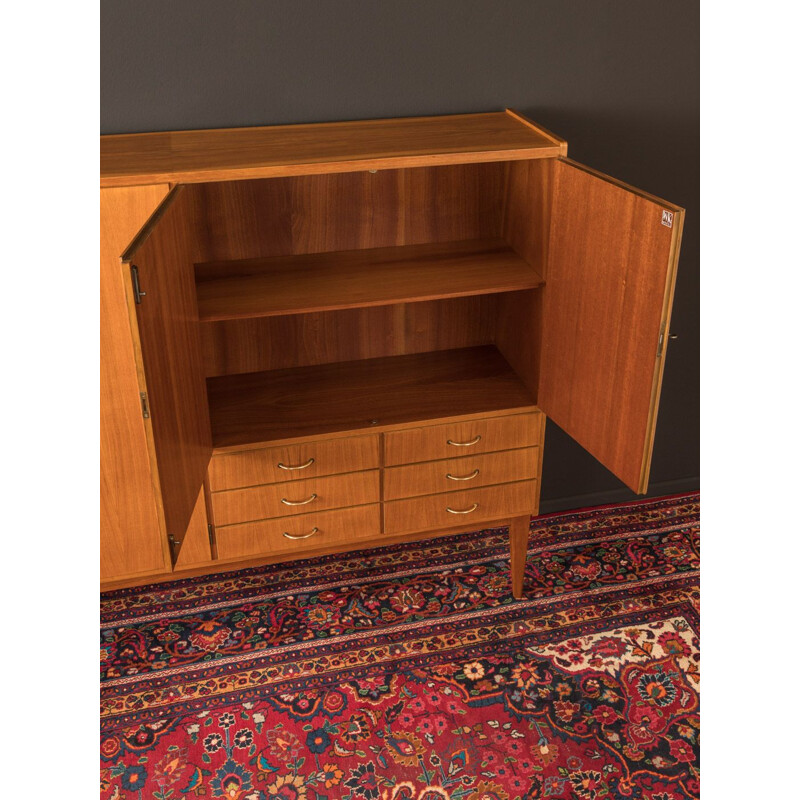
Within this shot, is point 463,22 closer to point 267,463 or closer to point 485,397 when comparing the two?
point 485,397

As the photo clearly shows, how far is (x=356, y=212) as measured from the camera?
2.44m

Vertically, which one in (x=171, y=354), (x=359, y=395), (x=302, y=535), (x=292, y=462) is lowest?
(x=302, y=535)

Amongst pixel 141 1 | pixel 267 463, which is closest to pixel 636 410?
pixel 267 463

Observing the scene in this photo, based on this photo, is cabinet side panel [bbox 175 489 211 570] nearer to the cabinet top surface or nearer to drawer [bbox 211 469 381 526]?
drawer [bbox 211 469 381 526]

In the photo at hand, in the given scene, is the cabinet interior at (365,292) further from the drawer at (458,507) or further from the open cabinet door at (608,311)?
the drawer at (458,507)

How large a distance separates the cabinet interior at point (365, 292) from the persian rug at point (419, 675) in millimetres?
732

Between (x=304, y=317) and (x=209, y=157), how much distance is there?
65cm

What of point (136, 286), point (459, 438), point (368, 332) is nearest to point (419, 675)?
point (459, 438)

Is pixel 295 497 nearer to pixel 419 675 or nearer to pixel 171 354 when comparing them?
pixel 419 675

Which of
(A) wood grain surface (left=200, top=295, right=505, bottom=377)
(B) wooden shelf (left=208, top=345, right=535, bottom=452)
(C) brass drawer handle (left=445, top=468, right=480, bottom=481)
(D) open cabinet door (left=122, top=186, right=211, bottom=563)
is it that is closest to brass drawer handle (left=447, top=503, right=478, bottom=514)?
(C) brass drawer handle (left=445, top=468, right=480, bottom=481)

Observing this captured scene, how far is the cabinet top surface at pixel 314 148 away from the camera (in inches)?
76.5

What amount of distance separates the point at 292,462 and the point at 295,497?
117 millimetres

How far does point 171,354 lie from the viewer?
5.65ft

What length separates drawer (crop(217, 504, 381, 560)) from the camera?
2.38 m
